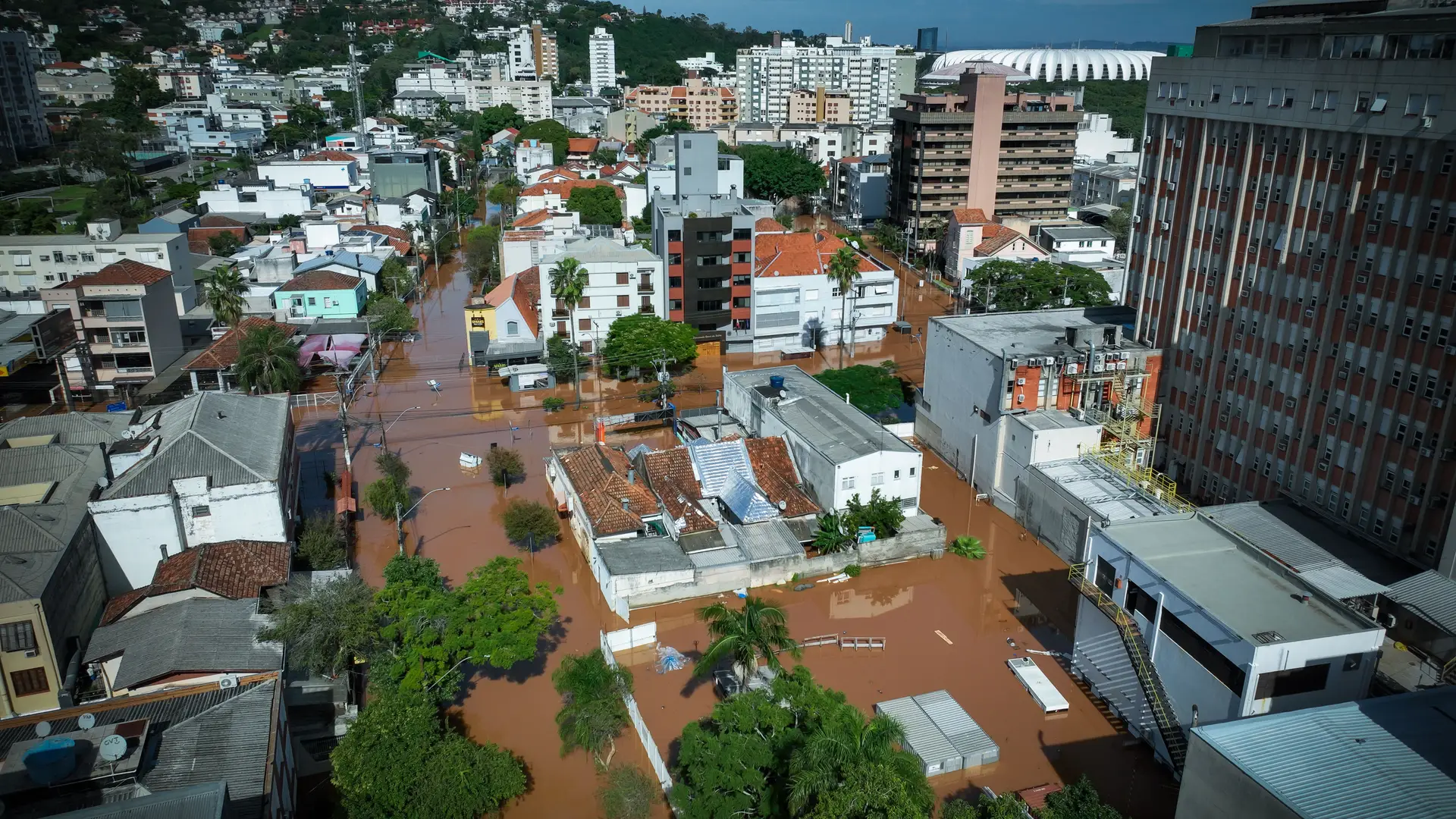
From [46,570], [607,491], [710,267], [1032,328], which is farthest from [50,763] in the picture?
[710,267]

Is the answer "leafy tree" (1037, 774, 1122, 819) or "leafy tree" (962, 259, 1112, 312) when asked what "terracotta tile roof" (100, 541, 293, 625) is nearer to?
"leafy tree" (1037, 774, 1122, 819)

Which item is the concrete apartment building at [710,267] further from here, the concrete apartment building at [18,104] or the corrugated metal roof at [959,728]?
the concrete apartment building at [18,104]

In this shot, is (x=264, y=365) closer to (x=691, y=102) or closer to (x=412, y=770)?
(x=412, y=770)

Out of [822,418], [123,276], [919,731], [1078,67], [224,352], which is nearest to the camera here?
[919,731]

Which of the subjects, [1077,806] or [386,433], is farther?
[386,433]

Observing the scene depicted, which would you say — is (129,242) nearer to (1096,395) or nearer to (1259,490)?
(1096,395)

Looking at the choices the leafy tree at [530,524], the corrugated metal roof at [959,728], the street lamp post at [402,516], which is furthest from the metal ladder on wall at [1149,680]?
the street lamp post at [402,516]

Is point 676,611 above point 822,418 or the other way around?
the other way around
